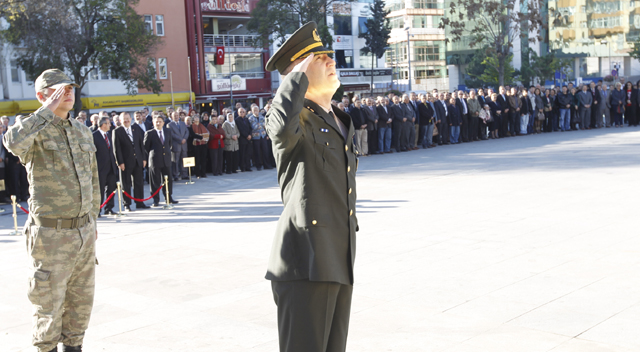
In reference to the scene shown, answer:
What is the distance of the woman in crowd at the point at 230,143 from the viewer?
62.2 feet

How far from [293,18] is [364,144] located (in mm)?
26724

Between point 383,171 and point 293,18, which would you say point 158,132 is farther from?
point 293,18

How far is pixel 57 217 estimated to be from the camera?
14.6 ft

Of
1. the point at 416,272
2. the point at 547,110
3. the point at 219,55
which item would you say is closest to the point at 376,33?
the point at 219,55

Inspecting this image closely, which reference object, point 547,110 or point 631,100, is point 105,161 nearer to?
point 547,110

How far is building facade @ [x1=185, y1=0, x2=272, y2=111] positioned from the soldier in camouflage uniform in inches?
1820

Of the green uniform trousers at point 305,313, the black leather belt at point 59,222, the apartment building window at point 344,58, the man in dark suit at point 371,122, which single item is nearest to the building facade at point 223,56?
the apartment building window at point 344,58

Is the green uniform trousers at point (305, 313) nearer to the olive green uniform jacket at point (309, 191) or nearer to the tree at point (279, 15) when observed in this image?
the olive green uniform jacket at point (309, 191)

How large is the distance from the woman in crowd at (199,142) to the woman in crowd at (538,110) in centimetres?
1490

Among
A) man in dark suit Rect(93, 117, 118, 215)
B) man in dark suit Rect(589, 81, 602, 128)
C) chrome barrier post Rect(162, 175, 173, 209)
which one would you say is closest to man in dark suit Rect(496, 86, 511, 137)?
man in dark suit Rect(589, 81, 602, 128)

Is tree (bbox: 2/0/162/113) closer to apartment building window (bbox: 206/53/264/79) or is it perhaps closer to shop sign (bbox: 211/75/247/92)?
shop sign (bbox: 211/75/247/92)

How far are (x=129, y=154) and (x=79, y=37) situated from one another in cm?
2447

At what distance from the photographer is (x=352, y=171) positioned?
3318 millimetres

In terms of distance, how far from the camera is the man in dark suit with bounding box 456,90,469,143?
81.7ft
